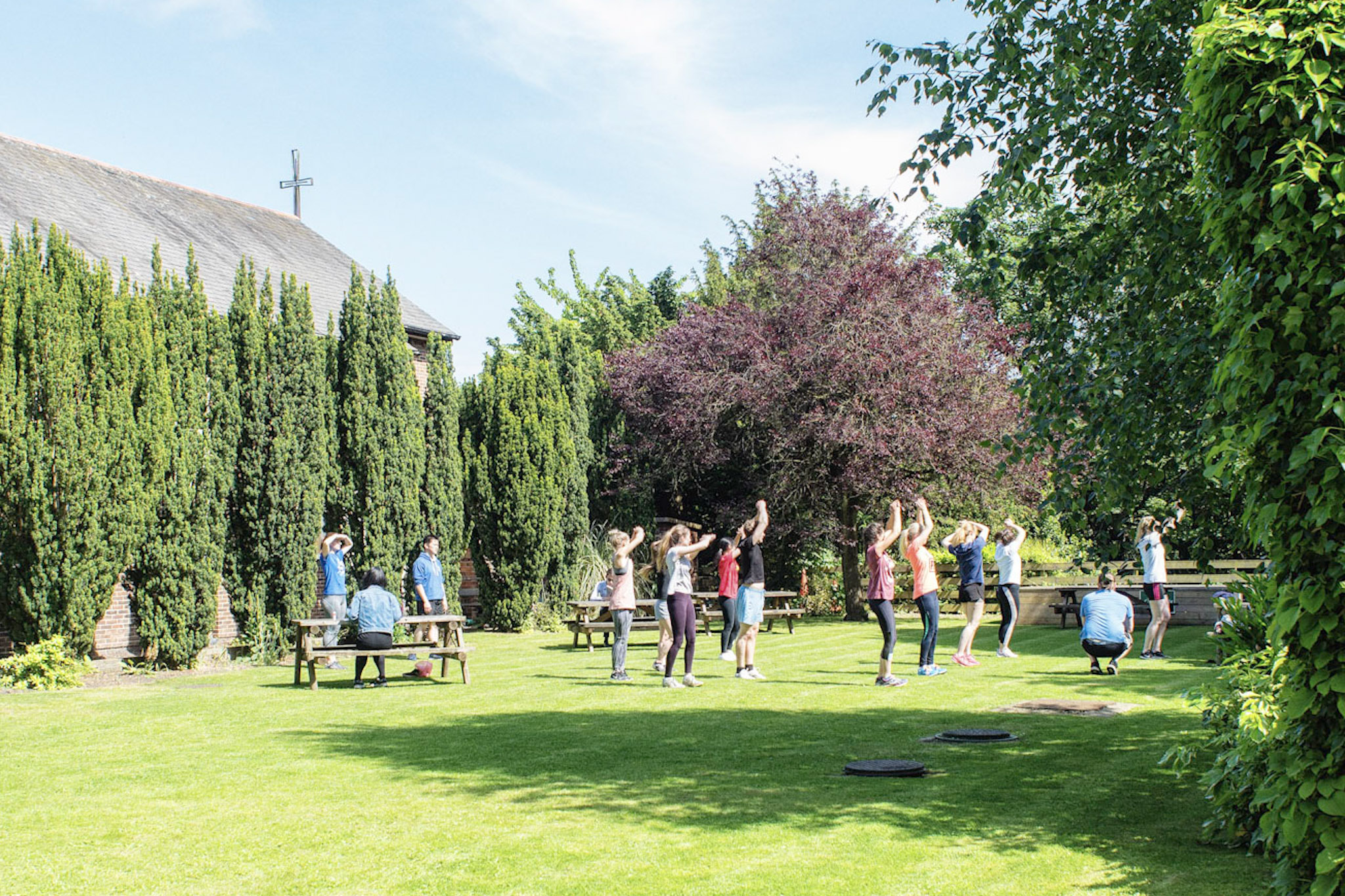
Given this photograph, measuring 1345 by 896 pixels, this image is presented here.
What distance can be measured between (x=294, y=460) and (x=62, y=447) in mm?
3912

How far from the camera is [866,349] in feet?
72.3

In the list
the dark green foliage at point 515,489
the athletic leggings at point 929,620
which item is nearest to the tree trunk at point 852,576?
the dark green foliage at point 515,489

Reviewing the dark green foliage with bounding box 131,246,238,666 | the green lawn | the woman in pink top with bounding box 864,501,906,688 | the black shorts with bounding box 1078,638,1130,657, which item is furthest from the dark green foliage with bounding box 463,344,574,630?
the black shorts with bounding box 1078,638,1130,657

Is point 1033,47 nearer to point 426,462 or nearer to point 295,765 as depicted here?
point 295,765

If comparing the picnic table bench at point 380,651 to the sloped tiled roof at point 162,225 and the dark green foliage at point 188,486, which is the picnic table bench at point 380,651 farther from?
the sloped tiled roof at point 162,225

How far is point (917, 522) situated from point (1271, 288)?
8877 mm

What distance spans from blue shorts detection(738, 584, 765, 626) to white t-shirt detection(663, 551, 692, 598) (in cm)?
90

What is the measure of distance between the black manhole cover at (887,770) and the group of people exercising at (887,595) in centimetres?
426

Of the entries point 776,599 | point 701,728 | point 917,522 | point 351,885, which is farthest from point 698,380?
point 351,885

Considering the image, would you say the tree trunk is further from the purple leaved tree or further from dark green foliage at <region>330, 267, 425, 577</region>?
dark green foliage at <region>330, 267, 425, 577</region>

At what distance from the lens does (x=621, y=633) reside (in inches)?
538

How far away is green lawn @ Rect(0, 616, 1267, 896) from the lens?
5.55 m

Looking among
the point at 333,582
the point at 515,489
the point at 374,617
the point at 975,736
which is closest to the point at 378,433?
the point at 515,489

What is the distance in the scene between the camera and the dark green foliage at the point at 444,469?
20.9 metres
